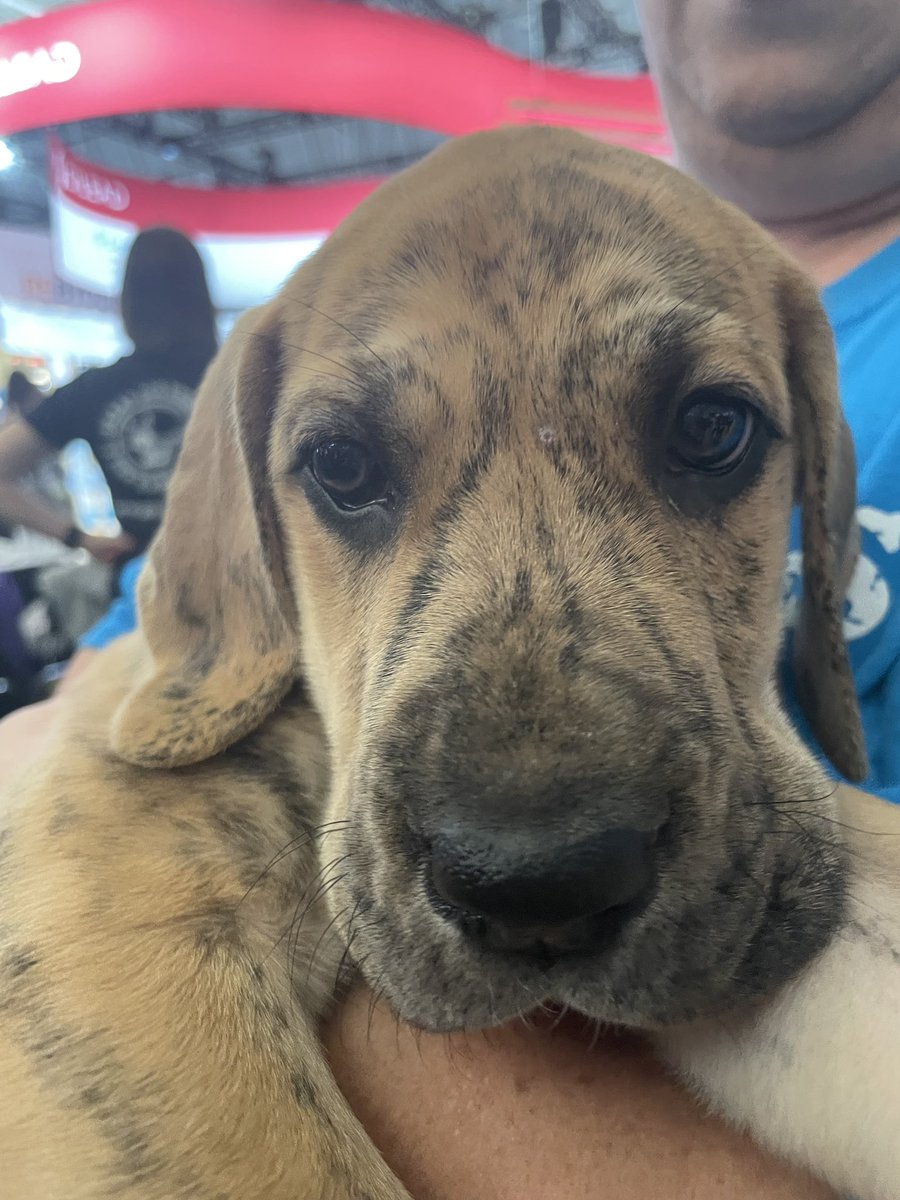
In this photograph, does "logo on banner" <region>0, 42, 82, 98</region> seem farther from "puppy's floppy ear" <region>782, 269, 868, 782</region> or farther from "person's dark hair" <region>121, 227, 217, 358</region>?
"puppy's floppy ear" <region>782, 269, 868, 782</region>

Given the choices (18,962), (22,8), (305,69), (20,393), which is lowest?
(18,962)

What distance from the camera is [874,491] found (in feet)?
6.07

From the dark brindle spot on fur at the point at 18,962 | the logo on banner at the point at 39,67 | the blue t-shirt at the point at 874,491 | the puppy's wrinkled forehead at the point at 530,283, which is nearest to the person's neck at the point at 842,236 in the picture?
the blue t-shirt at the point at 874,491

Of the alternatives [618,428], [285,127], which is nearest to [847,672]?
[618,428]

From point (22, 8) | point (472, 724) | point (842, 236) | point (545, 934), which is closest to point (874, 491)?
point (842, 236)

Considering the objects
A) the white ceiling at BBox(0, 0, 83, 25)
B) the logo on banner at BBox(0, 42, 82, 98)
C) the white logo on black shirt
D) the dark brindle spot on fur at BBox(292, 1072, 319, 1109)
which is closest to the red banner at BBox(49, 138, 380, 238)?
the logo on banner at BBox(0, 42, 82, 98)

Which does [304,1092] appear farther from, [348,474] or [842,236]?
[842,236]

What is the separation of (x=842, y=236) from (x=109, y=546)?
1832mm

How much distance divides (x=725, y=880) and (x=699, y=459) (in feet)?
2.40

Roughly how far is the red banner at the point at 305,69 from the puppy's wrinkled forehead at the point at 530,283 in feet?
0.24

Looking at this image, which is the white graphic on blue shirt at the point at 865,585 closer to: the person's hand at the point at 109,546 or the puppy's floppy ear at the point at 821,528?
the puppy's floppy ear at the point at 821,528

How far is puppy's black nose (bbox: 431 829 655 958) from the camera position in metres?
0.89

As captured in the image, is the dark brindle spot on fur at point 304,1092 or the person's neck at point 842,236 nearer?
the dark brindle spot on fur at point 304,1092

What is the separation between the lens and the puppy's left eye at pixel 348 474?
151 centimetres
